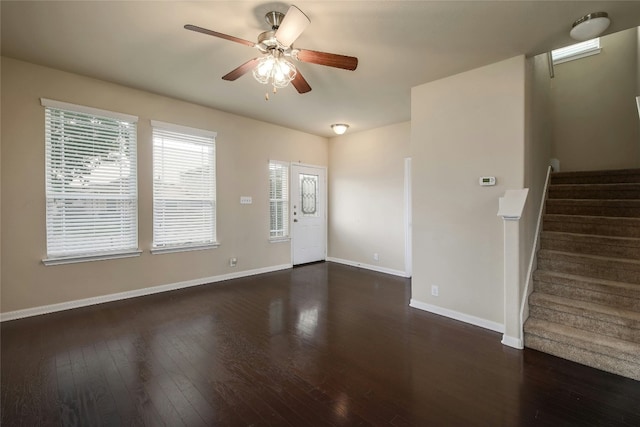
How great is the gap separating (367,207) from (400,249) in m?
1.08

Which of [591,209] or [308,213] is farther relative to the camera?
[308,213]

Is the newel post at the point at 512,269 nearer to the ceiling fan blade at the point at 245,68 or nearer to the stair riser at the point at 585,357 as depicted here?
the stair riser at the point at 585,357

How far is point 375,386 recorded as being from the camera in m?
2.07

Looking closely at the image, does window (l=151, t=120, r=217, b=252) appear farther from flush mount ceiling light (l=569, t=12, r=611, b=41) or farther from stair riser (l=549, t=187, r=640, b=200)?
stair riser (l=549, t=187, r=640, b=200)

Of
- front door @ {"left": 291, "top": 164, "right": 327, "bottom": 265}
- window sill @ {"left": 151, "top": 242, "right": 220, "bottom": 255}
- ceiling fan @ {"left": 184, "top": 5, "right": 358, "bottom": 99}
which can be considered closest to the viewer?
ceiling fan @ {"left": 184, "top": 5, "right": 358, "bottom": 99}

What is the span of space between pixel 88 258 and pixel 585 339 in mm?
5217

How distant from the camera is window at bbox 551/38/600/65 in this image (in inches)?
A: 180

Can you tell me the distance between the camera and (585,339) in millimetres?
2391

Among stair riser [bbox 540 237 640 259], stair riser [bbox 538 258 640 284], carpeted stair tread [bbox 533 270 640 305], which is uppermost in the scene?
stair riser [bbox 540 237 640 259]

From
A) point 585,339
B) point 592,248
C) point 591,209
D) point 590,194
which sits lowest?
point 585,339

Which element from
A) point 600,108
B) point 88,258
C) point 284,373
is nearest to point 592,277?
point 284,373

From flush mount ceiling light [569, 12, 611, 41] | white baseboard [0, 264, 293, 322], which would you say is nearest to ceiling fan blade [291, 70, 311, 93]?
flush mount ceiling light [569, 12, 611, 41]

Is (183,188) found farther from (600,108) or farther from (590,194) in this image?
(600,108)

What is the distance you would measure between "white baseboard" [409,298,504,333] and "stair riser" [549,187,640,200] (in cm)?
203
